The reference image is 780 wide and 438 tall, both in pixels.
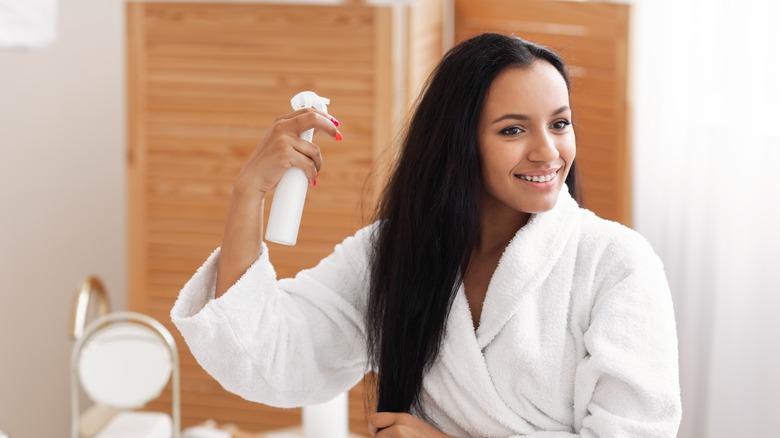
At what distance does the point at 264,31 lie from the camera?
230cm

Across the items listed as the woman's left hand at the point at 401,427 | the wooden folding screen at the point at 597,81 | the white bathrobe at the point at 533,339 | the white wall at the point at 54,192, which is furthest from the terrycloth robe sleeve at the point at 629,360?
the white wall at the point at 54,192

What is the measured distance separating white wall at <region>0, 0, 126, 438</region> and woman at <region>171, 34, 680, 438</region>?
1.76 metres

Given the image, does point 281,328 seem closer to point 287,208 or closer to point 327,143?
point 287,208

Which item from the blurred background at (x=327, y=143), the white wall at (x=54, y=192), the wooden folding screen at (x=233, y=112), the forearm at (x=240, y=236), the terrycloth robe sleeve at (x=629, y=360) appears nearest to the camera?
the terrycloth robe sleeve at (x=629, y=360)

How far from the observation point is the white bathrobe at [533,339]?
1086 millimetres

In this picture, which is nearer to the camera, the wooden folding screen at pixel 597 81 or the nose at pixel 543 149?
the nose at pixel 543 149

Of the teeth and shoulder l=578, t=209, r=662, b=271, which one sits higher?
the teeth

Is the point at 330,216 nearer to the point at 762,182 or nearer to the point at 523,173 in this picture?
the point at 762,182

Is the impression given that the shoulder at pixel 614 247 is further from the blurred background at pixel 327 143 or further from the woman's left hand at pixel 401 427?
the blurred background at pixel 327 143

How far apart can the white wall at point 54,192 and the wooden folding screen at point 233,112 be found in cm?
51

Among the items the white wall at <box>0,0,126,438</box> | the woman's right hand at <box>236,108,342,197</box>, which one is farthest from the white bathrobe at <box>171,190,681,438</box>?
the white wall at <box>0,0,126,438</box>

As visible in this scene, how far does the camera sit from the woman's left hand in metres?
1.17

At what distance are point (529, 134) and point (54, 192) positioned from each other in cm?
206

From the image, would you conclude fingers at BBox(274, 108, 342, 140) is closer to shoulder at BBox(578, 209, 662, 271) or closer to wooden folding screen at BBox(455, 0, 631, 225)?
shoulder at BBox(578, 209, 662, 271)
